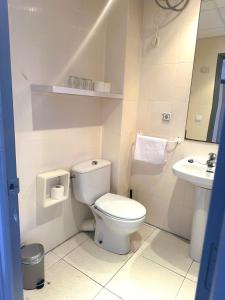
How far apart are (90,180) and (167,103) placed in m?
1.01

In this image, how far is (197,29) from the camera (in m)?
1.77

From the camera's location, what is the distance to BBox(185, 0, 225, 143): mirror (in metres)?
1.72

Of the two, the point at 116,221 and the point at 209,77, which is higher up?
the point at 209,77

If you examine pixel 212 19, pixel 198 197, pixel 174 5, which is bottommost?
pixel 198 197

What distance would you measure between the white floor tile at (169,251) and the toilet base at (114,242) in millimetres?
191

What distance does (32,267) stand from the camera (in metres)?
1.44

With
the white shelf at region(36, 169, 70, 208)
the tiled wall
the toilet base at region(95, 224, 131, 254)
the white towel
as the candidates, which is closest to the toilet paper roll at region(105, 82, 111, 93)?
the tiled wall

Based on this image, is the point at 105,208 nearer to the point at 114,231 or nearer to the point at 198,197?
the point at 114,231

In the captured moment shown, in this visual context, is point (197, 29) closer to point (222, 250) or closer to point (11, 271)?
point (222, 250)

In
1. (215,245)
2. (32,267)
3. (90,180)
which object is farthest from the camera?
(90,180)

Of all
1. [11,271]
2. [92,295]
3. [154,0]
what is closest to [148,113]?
[154,0]

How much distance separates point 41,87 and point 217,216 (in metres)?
1.34

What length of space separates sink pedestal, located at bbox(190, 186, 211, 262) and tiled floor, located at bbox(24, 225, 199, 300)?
0.43 feet

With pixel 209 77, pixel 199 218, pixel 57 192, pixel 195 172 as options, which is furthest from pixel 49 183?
pixel 209 77
